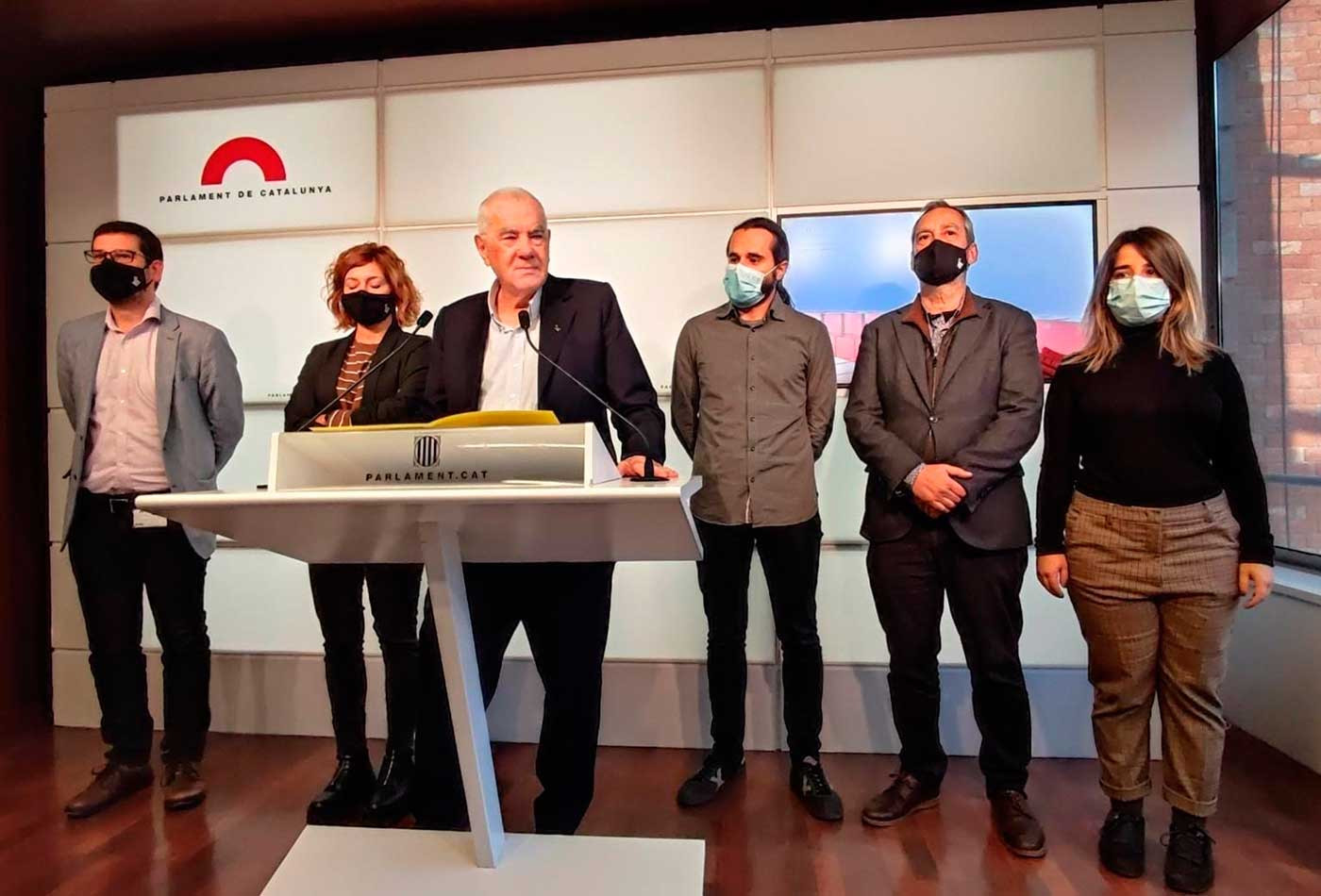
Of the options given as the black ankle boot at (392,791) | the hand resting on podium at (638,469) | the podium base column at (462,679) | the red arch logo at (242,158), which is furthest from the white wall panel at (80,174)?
the hand resting on podium at (638,469)

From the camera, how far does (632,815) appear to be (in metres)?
2.33

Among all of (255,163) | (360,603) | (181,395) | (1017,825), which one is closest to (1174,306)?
(1017,825)

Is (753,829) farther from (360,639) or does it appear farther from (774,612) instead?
(360,639)

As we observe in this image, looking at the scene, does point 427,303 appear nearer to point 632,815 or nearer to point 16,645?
point 632,815

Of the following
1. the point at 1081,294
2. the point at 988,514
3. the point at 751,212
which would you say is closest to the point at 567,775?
the point at 988,514

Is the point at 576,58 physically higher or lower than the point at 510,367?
higher

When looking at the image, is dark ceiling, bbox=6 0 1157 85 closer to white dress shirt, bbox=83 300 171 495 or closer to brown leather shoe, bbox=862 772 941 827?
white dress shirt, bbox=83 300 171 495

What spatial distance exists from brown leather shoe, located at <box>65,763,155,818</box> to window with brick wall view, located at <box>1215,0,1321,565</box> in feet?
12.6

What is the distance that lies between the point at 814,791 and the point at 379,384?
5.29ft

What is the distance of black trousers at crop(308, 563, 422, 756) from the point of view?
2.36 meters

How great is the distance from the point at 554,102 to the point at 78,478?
192 centimetres

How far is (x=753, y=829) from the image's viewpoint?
2.21 m

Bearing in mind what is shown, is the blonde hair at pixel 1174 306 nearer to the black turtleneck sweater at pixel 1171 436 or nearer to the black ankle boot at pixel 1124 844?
the black turtleneck sweater at pixel 1171 436

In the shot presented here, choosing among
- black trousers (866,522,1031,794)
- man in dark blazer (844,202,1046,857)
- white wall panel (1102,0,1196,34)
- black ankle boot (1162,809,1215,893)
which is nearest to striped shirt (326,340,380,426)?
man in dark blazer (844,202,1046,857)
